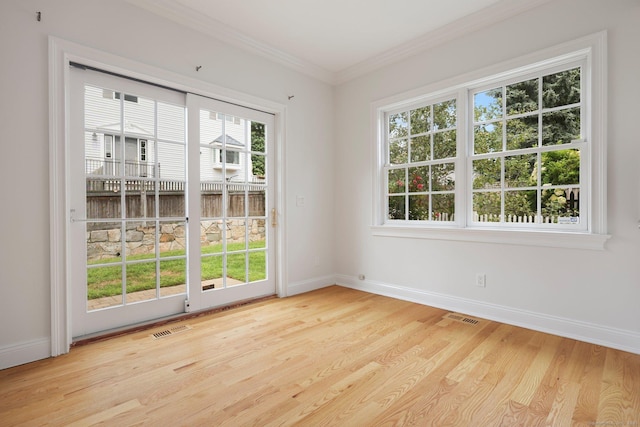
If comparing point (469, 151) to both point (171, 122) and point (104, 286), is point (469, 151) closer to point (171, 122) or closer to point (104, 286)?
point (171, 122)

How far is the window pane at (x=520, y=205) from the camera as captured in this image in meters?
2.88

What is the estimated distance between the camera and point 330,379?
2006 millimetres

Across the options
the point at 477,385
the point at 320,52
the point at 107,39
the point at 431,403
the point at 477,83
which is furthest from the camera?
the point at 320,52

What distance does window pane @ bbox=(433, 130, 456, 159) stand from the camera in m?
3.41

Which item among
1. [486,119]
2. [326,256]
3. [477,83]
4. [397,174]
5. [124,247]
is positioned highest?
[477,83]

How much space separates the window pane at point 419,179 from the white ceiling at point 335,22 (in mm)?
1293

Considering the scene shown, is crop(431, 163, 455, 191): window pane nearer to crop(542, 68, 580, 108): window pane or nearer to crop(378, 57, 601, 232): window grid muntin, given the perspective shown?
crop(378, 57, 601, 232): window grid muntin

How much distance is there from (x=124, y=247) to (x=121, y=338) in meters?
0.74

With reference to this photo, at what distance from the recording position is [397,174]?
3.89m

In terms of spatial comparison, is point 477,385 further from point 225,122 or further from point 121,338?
point 225,122

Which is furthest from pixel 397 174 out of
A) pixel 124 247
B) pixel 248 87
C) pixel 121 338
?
pixel 121 338

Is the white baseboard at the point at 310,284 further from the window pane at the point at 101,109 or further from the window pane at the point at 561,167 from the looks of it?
the window pane at the point at 561,167

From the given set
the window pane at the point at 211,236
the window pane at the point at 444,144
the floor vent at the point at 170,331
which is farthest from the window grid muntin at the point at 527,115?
the floor vent at the point at 170,331

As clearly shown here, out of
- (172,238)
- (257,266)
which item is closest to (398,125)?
(257,266)
